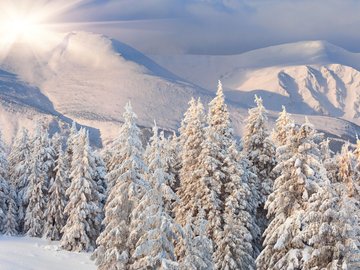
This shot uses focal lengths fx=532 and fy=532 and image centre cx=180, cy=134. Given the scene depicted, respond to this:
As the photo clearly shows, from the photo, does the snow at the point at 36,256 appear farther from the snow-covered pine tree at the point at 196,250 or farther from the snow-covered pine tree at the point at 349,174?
the snow-covered pine tree at the point at 349,174

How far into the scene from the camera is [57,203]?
2105 inches

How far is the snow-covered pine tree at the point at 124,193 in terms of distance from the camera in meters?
28.4

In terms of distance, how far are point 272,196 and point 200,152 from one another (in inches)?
445

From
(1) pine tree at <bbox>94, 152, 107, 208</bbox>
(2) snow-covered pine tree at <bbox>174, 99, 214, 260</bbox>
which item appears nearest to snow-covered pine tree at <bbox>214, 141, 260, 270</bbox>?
(2) snow-covered pine tree at <bbox>174, 99, 214, 260</bbox>

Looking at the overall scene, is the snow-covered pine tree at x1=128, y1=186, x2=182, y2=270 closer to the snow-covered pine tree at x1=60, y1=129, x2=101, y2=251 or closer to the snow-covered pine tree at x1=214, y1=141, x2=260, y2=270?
the snow-covered pine tree at x1=214, y1=141, x2=260, y2=270

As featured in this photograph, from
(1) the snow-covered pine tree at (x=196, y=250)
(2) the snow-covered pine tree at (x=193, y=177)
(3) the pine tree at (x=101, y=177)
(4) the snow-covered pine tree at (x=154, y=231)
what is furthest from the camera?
(3) the pine tree at (x=101, y=177)

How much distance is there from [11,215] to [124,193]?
30.8 meters

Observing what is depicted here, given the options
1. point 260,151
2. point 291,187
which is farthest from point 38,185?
point 291,187

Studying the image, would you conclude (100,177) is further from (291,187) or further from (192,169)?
(291,187)

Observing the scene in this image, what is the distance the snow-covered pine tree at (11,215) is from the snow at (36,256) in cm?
413


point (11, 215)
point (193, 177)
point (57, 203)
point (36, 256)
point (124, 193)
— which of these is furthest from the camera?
point (11, 215)

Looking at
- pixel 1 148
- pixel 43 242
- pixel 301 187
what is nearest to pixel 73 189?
pixel 43 242

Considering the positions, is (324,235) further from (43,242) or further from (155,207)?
(43,242)

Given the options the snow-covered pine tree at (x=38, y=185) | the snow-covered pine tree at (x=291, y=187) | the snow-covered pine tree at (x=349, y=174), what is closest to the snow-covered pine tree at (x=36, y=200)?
the snow-covered pine tree at (x=38, y=185)
